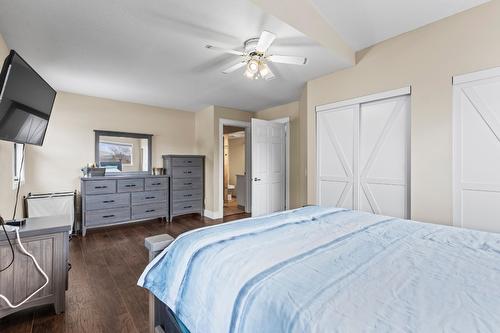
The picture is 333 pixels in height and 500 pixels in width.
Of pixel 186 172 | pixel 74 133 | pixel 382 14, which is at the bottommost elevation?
pixel 186 172

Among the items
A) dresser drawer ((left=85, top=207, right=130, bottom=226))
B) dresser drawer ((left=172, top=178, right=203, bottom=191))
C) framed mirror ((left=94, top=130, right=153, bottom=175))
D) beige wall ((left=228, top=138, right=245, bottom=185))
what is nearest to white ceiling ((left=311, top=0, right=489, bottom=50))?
dresser drawer ((left=172, top=178, right=203, bottom=191))

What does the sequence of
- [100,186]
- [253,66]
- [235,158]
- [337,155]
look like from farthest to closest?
[235,158] < [100,186] < [337,155] < [253,66]

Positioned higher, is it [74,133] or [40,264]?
[74,133]

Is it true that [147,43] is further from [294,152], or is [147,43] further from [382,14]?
[294,152]

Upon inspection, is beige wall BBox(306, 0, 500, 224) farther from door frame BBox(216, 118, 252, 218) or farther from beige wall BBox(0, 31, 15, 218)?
beige wall BBox(0, 31, 15, 218)

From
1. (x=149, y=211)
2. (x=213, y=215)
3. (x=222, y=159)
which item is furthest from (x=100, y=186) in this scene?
(x=222, y=159)

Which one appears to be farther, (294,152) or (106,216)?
(294,152)

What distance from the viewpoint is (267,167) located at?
4555mm

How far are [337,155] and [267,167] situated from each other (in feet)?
5.23

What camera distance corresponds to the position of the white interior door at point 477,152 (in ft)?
6.79

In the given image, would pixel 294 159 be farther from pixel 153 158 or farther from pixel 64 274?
pixel 64 274

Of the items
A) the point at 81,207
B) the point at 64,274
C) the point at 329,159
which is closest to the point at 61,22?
the point at 64,274

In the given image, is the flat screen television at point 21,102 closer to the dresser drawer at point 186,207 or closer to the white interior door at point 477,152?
the dresser drawer at point 186,207

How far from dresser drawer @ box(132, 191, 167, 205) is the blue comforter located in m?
3.39
